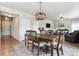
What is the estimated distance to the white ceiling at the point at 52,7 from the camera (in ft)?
6.57

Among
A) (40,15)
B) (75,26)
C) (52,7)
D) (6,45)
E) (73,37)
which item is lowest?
(6,45)

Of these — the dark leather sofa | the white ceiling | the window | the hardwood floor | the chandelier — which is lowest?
the hardwood floor

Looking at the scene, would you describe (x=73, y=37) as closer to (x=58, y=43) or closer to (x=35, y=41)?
(x=58, y=43)

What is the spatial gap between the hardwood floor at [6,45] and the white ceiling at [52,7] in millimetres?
649

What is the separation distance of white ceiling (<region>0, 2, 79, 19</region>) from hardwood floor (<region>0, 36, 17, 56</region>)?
25.6 inches

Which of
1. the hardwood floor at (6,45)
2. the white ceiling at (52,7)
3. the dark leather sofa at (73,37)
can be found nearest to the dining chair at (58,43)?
the dark leather sofa at (73,37)

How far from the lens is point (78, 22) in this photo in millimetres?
2029

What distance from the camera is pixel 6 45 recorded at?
2064 mm

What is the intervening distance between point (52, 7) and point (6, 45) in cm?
119

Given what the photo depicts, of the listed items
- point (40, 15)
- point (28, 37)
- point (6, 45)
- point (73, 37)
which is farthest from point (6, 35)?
point (73, 37)

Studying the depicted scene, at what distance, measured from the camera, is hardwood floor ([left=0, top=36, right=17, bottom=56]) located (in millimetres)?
2016

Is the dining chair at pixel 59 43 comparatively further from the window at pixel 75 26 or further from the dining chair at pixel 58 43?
the window at pixel 75 26

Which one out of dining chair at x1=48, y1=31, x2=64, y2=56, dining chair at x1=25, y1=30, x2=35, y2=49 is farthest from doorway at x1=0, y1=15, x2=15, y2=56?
dining chair at x1=48, y1=31, x2=64, y2=56

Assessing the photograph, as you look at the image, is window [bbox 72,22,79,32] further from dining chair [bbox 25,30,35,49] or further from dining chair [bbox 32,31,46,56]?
dining chair [bbox 25,30,35,49]
